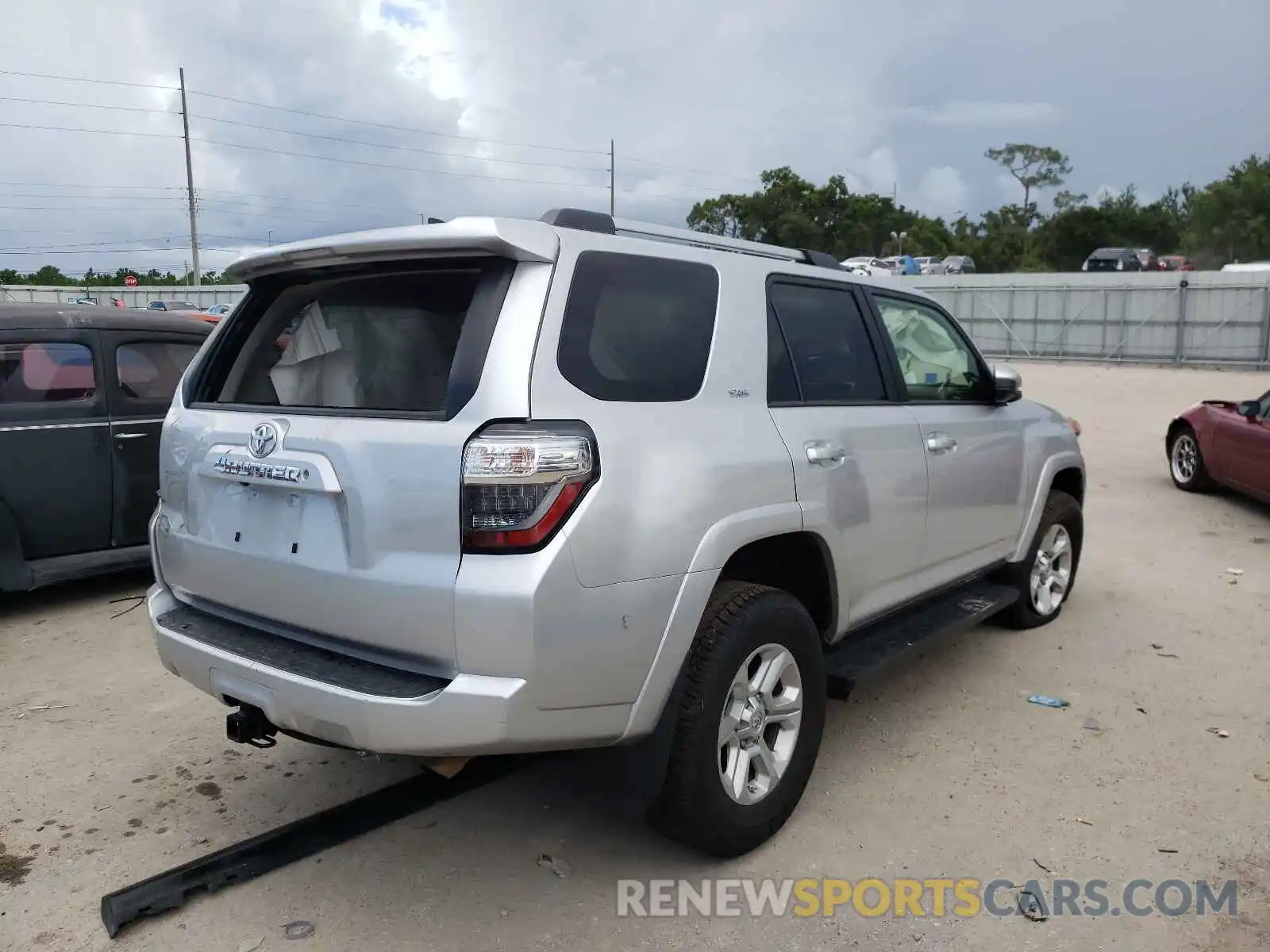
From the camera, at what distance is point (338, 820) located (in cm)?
334

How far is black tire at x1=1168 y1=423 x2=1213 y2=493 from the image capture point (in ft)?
30.3

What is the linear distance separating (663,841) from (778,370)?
1647mm

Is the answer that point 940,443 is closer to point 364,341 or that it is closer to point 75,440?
point 364,341

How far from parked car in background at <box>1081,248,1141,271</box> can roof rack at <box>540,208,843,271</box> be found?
1599 inches

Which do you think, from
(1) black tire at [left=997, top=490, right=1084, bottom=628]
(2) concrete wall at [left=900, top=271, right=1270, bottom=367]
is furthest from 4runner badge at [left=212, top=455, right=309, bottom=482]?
(2) concrete wall at [left=900, top=271, right=1270, bottom=367]

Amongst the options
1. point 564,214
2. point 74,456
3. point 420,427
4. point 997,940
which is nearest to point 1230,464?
point 997,940

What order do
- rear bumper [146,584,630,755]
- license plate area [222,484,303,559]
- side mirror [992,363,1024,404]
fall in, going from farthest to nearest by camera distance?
side mirror [992,363,1024,404] → license plate area [222,484,303,559] → rear bumper [146,584,630,755]

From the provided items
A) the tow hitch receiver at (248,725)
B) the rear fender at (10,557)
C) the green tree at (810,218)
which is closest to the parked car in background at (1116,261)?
the green tree at (810,218)

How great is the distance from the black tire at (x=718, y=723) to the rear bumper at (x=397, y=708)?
0.87 feet

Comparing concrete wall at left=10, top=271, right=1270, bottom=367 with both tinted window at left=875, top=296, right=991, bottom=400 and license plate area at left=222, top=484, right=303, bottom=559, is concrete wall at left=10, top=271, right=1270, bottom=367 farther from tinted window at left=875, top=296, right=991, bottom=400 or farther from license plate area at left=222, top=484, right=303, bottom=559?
license plate area at left=222, top=484, right=303, bottom=559

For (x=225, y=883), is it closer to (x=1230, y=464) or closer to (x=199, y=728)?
(x=199, y=728)

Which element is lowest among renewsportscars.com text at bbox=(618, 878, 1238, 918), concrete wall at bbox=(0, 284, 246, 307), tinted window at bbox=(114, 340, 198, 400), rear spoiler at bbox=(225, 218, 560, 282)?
renewsportscars.com text at bbox=(618, 878, 1238, 918)

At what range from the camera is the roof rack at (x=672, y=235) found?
9.98 feet

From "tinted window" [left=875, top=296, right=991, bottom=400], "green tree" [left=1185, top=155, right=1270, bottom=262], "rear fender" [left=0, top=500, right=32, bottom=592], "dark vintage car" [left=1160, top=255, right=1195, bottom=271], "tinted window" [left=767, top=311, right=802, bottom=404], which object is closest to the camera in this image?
"tinted window" [left=767, top=311, right=802, bottom=404]
